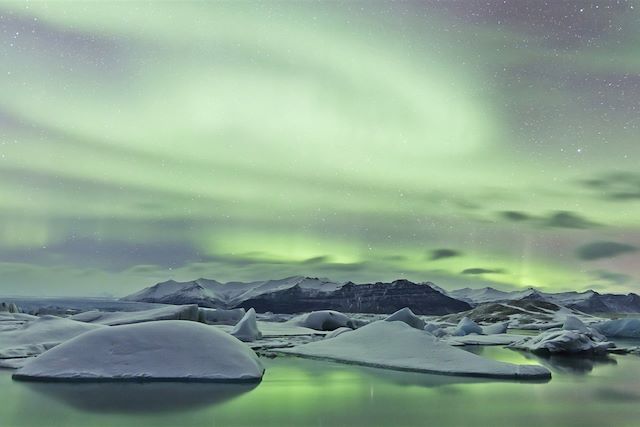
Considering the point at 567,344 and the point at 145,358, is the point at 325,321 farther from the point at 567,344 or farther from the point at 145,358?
the point at 145,358

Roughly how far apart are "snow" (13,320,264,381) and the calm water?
1.41 feet

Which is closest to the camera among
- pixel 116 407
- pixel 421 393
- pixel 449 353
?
pixel 116 407

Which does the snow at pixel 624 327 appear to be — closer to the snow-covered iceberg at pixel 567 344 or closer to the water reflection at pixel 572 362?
the snow-covered iceberg at pixel 567 344

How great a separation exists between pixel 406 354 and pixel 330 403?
5.99 metres

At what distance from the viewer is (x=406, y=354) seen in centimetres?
1559

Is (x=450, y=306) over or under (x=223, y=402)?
over

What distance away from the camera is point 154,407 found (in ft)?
29.3

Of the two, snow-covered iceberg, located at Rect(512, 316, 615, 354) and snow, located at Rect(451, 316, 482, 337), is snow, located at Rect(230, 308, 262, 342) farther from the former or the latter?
snow, located at Rect(451, 316, 482, 337)

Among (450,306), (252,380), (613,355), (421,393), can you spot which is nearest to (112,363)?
(252,380)

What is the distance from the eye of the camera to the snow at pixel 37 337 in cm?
1586

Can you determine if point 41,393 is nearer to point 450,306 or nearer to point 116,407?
point 116,407

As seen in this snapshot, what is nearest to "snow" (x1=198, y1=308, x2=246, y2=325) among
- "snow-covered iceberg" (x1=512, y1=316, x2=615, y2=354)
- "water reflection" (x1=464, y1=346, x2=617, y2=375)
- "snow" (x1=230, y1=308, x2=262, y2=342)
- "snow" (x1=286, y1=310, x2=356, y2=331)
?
"snow" (x1=286, y1=310, x2=356, y2=331)

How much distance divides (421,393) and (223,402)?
3.83 m

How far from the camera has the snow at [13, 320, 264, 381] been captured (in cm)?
1142
